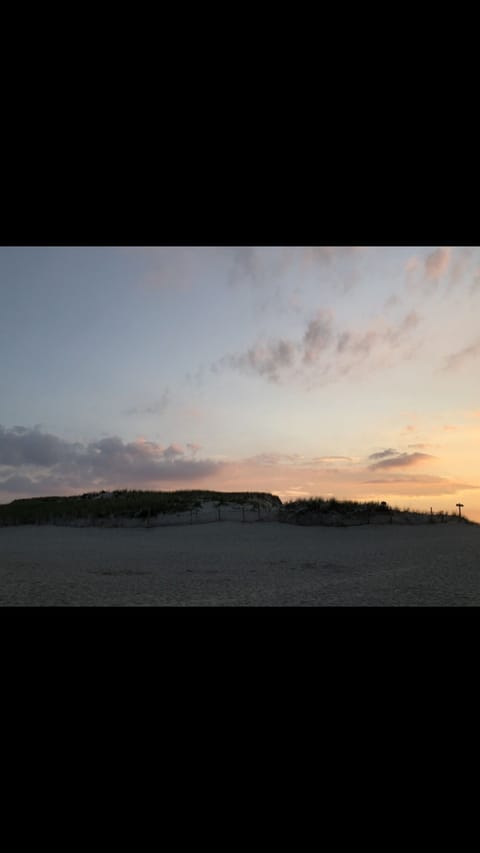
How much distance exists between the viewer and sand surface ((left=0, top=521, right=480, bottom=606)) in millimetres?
6387

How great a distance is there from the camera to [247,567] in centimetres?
880

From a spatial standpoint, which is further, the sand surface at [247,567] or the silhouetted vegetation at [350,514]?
the silhouetted vegetation at [350,514]

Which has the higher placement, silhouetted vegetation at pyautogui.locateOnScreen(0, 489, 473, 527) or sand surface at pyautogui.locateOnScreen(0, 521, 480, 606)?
silhouetted vegetation at pyautogui.locateOnScreen(0, 489, 473, 527)

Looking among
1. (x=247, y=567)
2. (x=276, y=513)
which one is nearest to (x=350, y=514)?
(x=276, y=513)

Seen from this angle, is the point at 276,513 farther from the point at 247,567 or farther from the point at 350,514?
the point at 247,567

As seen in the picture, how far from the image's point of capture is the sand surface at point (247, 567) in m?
6.39

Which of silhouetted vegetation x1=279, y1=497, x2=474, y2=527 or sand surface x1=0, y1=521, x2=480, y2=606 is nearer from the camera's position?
sand surface x1=0, y1=521, x2=480, y2=606

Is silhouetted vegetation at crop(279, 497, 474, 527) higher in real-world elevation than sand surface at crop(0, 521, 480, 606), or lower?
higher

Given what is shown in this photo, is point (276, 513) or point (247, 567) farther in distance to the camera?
point (276, 513)

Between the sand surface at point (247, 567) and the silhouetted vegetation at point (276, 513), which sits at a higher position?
the silhouetted vegetation at point (276, 513)
